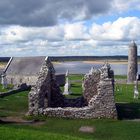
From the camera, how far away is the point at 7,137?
1460 centimetres

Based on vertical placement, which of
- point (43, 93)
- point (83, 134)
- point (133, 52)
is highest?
point (133, 52)

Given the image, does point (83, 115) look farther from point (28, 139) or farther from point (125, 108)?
point (28, 139)

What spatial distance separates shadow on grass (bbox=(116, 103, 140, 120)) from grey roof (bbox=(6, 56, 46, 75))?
23.4m

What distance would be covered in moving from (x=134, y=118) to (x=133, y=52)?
98.6 ft

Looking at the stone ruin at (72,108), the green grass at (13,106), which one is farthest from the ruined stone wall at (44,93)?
the green grass at (13,106)

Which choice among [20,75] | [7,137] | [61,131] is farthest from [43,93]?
[20,75]

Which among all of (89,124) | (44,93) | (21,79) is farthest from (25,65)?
(89,124)

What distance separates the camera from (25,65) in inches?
2136

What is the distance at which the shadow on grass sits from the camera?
2574 cm

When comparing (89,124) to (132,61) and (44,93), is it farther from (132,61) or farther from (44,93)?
(132,61)

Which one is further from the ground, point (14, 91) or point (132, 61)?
point (132, 61)

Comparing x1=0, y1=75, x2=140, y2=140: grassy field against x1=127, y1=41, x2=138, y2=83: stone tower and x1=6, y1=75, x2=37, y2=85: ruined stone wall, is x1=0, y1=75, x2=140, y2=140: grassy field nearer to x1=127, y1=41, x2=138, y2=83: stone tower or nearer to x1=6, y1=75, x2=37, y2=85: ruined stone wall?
x1=6, y1=75, x2=37, y2=85: ruined stone wall

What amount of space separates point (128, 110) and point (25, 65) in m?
28.6

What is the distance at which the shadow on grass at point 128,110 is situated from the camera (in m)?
25.7
